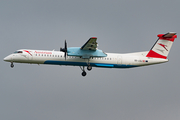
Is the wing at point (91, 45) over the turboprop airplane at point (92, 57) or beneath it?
over

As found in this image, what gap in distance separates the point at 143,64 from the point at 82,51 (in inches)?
305

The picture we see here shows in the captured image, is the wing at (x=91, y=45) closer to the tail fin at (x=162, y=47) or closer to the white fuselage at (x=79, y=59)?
the white fuselage at (x=79, y=59)

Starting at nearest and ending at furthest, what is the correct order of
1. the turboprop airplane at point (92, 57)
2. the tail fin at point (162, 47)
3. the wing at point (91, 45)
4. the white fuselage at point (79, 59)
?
1. the wing at point (91, 45)
2. the turboprop airplane at point (92, 57)
3. the white fuselage at point (79, 59)
4. the tail fin at point (162, 47)

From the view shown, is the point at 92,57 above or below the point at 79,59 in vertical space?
above

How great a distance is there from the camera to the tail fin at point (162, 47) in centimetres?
3406

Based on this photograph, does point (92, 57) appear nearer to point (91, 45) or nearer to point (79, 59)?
point (79, 59)

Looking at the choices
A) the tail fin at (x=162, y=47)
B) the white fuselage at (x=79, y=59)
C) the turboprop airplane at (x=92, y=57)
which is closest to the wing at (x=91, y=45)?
the turboprop airplane at (x=92, y=57)

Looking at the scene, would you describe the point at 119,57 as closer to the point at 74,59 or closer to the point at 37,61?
the point at 74,59

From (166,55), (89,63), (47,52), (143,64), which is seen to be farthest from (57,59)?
(166,55)

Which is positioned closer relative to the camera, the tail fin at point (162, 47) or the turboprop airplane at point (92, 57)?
the turboprop airplane at point (92, 57)

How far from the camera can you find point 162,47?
34219 mm

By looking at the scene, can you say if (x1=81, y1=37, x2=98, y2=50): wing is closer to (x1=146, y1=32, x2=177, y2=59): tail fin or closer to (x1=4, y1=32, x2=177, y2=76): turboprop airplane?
(x1=4, y1=32, x2=177, y2=76): turboprop airplane

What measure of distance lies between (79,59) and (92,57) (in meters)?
1.56

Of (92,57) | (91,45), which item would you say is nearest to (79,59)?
(92,57)
